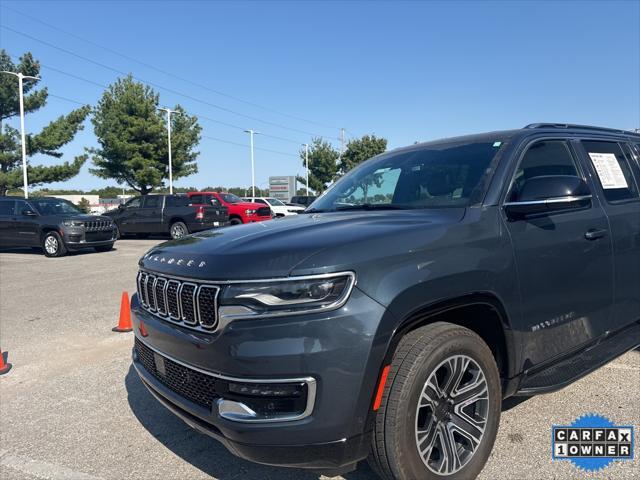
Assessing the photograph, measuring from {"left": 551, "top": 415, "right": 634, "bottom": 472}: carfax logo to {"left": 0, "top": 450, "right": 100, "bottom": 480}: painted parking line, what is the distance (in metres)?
2.78

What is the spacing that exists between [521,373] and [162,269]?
2.16 m

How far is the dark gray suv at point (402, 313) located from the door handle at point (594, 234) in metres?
0.01

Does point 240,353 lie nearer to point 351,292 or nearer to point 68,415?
point 351,292

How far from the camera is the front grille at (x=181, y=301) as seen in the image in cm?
225

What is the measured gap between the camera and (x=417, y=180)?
3494 millimetres

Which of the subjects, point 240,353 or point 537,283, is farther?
point 537,283

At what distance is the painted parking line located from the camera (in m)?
2.79

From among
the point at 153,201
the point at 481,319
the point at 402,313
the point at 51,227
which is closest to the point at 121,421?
the point at 402,313

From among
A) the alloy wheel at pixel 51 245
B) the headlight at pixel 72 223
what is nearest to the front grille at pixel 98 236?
the headlight at pixel 72 223

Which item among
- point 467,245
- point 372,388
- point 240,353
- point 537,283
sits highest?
point 467,245

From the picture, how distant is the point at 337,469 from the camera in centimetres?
212

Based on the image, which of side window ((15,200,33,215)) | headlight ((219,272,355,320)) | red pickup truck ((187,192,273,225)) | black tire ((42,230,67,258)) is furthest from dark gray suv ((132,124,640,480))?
red pickup truck ((187,192,273,225))

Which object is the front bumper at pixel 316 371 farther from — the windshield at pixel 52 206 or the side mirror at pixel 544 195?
the windshield at pixel 52 206

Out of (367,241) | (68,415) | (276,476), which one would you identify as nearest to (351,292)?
(367,241)
